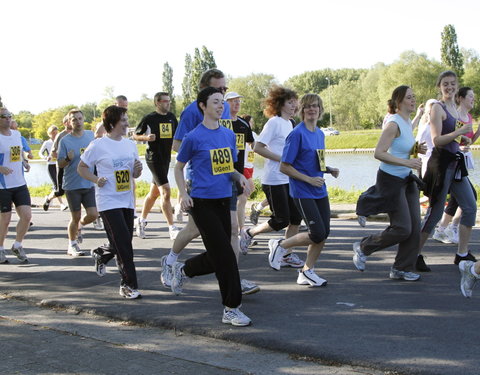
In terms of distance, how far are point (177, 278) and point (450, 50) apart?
290 ft

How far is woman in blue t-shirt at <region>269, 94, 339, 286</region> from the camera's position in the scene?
6426 mm

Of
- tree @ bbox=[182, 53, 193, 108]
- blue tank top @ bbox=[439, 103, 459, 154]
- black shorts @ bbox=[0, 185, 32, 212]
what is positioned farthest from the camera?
tree @ bbox=[182, 53, 193, 108]

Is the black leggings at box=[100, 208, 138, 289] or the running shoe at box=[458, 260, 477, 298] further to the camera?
the black leggings at box=[100, 208, 138, 289]

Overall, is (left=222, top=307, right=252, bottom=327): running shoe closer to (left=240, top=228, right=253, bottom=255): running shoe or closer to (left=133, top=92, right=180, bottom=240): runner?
(left=240, top=228, right=253, bottom=255): running shoe

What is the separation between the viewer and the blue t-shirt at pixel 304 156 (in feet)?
Answer: 21.2

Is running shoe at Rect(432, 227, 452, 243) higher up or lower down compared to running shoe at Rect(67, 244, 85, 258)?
lower down

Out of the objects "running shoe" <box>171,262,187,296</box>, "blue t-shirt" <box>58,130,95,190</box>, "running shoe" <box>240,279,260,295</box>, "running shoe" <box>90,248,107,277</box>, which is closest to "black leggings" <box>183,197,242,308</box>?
"running shoe" <box>171,262,187,296</box>

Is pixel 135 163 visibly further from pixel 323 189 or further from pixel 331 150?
pixel 331 150

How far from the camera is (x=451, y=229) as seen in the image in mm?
9016

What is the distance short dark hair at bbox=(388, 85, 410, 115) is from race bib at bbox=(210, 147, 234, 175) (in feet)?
6.27

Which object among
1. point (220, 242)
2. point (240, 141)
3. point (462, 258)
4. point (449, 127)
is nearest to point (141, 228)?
point (240, 141)

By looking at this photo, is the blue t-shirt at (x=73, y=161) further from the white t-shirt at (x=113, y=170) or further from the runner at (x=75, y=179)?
the white t-shirt at (x=113, y=170)

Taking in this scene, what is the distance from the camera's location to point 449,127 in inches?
283

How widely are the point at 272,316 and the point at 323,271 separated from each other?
74.8 inches
